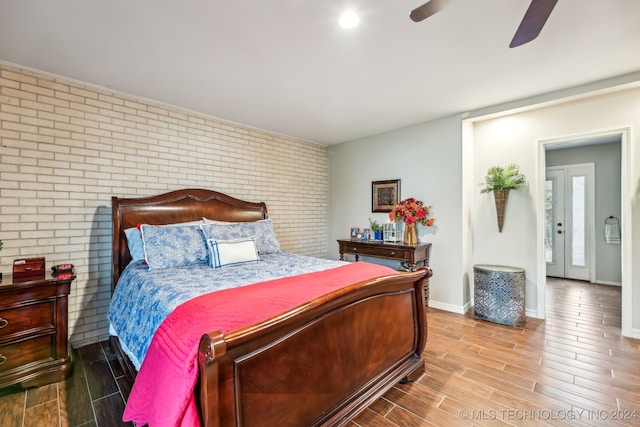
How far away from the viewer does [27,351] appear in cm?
220

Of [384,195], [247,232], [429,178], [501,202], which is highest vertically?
[429,178]

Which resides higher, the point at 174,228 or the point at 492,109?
the point at 492,109

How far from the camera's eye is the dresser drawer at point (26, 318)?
2.12m

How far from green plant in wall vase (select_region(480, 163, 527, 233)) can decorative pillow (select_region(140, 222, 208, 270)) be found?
11.1ft

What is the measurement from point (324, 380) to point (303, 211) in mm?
3445

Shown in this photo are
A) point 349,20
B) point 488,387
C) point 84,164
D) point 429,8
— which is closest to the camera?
point 429,8

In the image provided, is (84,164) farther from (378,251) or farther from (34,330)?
(378,251)

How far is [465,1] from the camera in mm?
1729

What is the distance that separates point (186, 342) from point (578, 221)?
6.66m

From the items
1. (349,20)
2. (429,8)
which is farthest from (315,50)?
(429,8)

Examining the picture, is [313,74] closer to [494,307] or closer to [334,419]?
[334,419]

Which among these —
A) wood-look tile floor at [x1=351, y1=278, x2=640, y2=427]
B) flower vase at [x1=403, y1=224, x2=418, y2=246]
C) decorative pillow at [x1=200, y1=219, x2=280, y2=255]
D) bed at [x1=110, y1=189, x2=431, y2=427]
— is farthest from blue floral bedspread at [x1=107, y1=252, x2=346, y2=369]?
flower vase at [x1=403, y1=224, x2=418, y2=246]

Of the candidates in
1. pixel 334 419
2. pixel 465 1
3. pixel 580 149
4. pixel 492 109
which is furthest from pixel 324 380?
pixel 580 149

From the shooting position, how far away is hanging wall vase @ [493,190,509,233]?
355 cm
